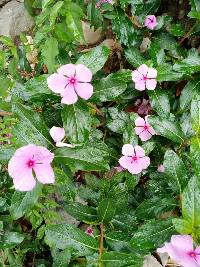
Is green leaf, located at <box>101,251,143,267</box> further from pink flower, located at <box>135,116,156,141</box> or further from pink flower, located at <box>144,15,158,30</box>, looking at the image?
pink flower, located at <box>144,15,158,30</box>

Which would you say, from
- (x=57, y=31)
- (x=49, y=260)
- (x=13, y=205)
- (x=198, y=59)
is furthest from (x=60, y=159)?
(x=49, y=260)

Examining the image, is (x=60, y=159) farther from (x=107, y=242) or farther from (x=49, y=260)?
(x=49, y=260)

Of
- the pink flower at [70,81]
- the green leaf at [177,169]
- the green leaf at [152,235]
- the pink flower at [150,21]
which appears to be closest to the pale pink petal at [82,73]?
the pink flower at [70,81]

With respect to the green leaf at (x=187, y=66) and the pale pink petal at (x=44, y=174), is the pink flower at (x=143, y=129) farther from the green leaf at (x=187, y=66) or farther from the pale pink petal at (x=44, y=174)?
the pale pink petal at (x=44, y=174)

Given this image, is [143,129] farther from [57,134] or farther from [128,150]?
[57,134]

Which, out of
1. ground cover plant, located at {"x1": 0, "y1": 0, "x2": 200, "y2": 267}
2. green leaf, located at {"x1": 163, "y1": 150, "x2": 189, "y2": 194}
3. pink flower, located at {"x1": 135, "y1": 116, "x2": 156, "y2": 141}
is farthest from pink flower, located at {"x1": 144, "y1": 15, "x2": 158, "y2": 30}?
green leaf, located at {"x1": 163, "y1": 150, "x2": 189, "y2": 194}

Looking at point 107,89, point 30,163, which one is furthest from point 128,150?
point 30,163
